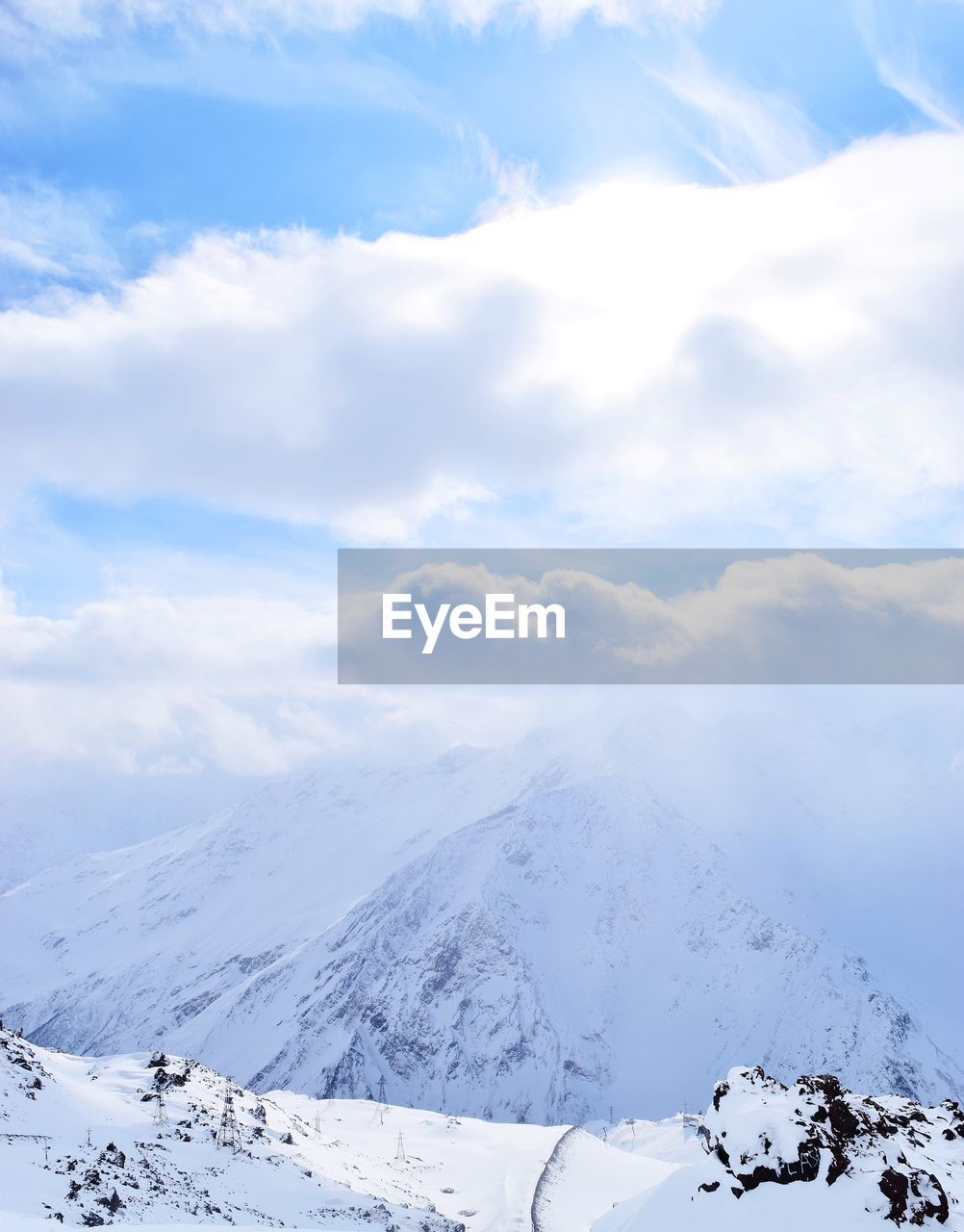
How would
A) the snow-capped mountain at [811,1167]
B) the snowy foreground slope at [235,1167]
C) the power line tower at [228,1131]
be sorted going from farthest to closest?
1. the power line tower at [228,1131]
2. the snowy foreground slope at [235,1167]
3. the snow-capped mountain at [811,1167]

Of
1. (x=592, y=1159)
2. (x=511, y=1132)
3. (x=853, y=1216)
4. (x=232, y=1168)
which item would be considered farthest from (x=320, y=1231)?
(x=511, y=1132)

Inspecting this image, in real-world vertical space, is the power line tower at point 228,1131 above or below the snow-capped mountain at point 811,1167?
below

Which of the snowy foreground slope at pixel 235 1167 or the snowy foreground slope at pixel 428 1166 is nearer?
the snowy foreground slope at pixel 428 1166

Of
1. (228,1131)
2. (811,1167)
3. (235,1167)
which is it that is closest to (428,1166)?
(228,1131)

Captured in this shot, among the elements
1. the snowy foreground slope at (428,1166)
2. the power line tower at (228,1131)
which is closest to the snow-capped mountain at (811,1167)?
the snowy foreground slope at (428,1166)

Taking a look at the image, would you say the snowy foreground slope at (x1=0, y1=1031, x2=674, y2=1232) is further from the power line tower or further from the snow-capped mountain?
the snow-capped mountain

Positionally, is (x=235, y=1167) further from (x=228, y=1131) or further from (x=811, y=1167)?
(x=811, y=1167)

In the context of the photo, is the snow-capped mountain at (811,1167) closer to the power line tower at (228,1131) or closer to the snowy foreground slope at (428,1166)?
the snowy foreground slope at (428,1166)

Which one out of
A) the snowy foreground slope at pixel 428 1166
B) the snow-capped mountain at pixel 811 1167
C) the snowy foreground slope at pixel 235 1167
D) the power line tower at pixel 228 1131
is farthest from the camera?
the power line tower at pixel 228 1131

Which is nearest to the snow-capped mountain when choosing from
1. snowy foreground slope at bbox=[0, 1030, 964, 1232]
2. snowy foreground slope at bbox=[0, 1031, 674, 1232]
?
snowy foreground slope at bbox=[0, 1030, 964, 1232]
